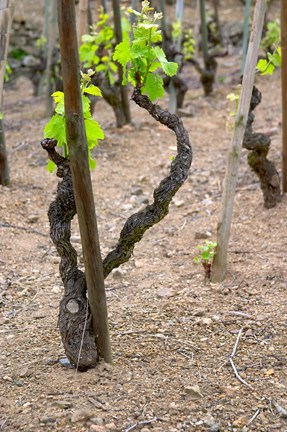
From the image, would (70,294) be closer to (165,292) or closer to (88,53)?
(165,292)

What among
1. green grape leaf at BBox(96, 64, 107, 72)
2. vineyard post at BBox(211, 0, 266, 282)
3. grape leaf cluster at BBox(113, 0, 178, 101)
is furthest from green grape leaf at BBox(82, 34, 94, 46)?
grape leaf cluster at BBox(113, 0, 178, 101)

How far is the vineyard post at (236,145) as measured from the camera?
328cm

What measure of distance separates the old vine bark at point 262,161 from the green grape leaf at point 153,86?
1450mm

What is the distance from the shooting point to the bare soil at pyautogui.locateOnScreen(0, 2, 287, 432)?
2488 mm

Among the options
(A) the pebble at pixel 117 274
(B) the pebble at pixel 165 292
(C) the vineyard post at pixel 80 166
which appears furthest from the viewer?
(A) the pebble at pixel 117 274

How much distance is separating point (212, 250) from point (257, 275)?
0.30m

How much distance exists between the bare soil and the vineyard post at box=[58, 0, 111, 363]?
282mm

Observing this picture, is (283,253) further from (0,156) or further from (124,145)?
(124,145)

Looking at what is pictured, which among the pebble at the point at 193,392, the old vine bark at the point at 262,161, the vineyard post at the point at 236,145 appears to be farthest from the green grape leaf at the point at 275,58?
the pebble at the point at 193,392

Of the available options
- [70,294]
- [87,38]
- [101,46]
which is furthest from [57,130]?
[101,46]

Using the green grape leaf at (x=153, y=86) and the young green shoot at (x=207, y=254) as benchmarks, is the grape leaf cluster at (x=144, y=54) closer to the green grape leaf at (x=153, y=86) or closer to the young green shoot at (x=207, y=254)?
the green grape leaf at (x=153, y=86)

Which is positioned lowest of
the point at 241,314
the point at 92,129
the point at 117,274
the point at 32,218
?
the point at 32,218

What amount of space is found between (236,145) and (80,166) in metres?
1.28

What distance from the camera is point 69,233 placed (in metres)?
2.70
